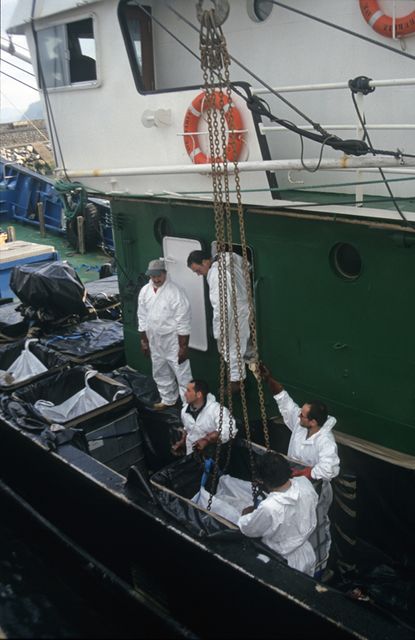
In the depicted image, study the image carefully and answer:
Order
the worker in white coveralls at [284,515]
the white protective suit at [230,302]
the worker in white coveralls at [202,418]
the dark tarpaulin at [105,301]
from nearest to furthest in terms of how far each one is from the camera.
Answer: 1. the worker in white coveralls at [284,515]
2. the worker in white coveralls at [202,418]
3. the white protective suit at [230,302]
4. the dark tarpaulin at [105,301]

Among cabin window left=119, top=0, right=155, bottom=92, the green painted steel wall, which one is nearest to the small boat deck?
cabin window left=119, top=0, right=155, bottom=92

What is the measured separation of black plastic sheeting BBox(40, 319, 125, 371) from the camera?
7386 mm

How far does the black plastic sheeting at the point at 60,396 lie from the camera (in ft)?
18.4

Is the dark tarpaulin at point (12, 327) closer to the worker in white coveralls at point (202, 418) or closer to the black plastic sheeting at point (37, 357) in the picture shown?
the black plastic sheeting at point (37, 357)

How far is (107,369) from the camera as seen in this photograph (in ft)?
24.6

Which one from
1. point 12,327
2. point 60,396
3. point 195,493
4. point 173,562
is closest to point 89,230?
point 12,327

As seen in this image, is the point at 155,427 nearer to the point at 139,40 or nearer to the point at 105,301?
the point at 105,301

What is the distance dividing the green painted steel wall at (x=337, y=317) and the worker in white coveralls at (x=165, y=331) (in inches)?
22.6

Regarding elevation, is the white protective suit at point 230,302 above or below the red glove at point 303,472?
above

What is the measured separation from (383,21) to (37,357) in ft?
17.5

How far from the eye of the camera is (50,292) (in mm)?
8039

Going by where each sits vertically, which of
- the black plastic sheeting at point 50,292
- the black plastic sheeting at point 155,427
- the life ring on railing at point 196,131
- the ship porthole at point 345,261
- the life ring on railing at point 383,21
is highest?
the life ring on railing at point 383,21

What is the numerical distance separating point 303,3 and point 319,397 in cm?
323

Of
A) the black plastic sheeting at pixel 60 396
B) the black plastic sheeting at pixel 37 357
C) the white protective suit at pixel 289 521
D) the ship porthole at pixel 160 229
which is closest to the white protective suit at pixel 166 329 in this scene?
the black plastic sheeting at pixel 60 396
